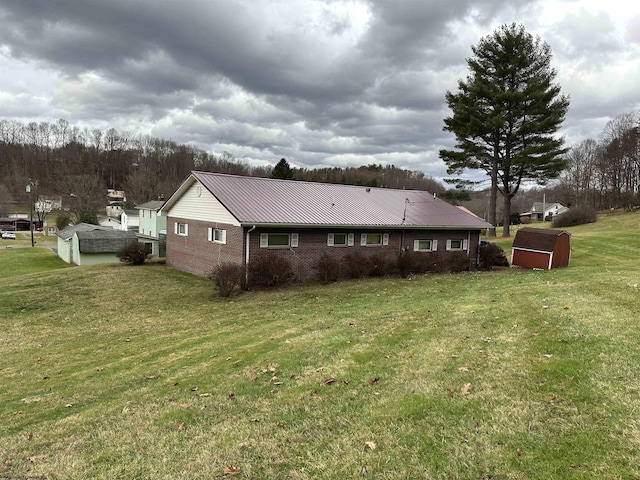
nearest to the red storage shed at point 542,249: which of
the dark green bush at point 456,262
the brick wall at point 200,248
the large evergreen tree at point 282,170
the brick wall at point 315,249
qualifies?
the dark green bush at point 456,262

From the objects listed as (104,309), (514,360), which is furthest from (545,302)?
(104,309)

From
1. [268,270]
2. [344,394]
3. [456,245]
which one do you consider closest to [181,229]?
[268,270]

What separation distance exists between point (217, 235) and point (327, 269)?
18.5 ft

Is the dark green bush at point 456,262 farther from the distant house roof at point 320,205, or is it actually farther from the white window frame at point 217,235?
the white window frame at point 217,235

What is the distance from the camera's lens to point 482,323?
820 centimetres

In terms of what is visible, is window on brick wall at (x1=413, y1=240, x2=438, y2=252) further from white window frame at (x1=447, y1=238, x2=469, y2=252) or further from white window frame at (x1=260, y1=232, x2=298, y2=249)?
white window frame at (x1=260, y1=232, x2=298, y2=249)

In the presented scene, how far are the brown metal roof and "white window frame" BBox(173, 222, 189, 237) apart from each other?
61.5 ft

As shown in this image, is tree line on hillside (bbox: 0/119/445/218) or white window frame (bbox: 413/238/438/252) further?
tree line on hillside (bbox: 0/119/445/218)

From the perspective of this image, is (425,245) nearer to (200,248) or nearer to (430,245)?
(430,245)

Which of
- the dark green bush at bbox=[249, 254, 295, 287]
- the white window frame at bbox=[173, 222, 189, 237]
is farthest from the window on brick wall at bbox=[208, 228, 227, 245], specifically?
the white window frame at bbox=[173, 222, 189, 237]

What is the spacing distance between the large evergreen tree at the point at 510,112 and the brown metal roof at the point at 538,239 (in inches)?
441

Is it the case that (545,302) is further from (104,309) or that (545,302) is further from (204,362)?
(104,309)

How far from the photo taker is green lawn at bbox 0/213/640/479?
144 inches

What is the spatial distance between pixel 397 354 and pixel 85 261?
1330 inches
